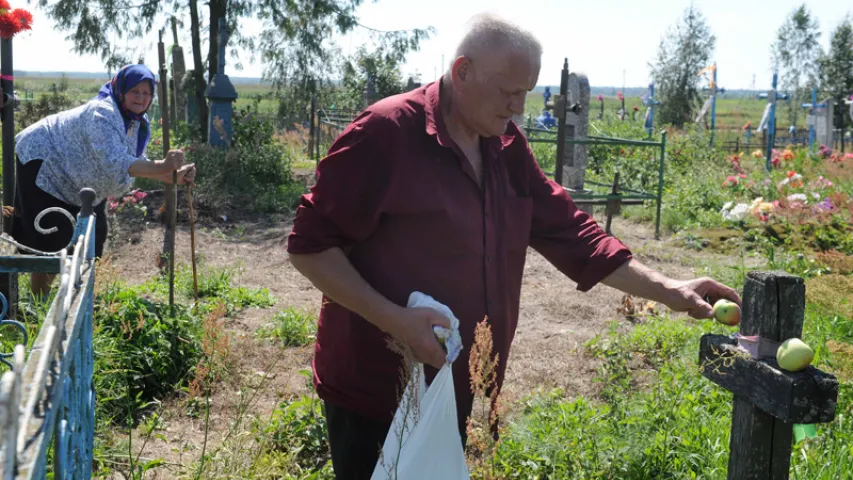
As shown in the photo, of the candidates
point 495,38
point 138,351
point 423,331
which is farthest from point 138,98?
point 423,331

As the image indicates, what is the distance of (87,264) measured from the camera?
7.43ft

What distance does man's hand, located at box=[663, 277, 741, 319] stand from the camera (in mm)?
2055

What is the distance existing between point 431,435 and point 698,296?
793 mm

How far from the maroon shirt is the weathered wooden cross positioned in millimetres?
530

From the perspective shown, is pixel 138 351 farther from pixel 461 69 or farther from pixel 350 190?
pixel 461 69

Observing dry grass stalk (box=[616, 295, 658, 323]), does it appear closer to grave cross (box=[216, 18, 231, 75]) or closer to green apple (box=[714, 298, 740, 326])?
green apple (box=[714, 298, 740, 326])

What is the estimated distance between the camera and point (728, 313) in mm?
1889

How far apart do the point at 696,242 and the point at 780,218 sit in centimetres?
89

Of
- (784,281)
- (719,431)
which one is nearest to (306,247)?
(784,281)

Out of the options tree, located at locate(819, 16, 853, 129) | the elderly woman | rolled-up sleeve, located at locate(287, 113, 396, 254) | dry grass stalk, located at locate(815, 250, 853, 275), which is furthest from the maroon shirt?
tree, located at locate(819, 16, 853, 129)

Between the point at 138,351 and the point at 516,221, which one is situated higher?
the point at 516,221

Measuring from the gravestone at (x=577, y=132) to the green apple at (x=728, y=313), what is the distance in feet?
26.3

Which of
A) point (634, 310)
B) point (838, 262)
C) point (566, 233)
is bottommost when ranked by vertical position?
point (634, 310)

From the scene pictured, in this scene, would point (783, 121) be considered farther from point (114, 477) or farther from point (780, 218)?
point (114, 477)
